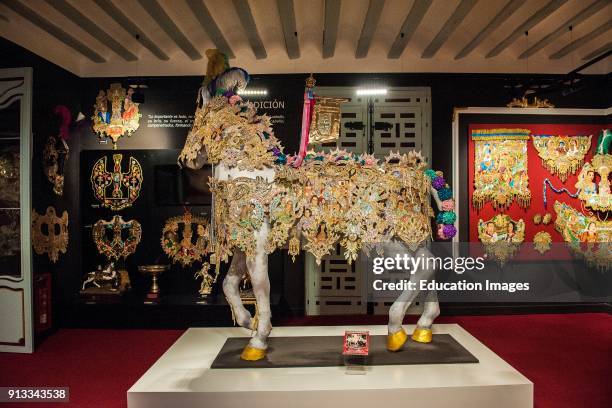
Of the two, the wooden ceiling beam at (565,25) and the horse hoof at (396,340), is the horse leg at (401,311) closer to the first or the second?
the horse hoof at (396,340)

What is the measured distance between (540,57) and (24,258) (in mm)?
6350

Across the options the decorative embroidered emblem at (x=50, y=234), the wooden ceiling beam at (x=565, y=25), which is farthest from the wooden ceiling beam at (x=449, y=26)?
the decorative embroidered emblem at (x=50, y=234)

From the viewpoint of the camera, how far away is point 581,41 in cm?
500

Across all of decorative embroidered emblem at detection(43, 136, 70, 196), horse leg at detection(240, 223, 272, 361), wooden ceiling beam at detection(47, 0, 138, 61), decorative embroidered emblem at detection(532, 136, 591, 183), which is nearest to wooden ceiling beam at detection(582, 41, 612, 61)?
decorative embroidered emblem at detection(532, 136, 591, 183)

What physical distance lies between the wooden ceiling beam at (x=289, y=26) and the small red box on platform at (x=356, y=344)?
3.00 meters

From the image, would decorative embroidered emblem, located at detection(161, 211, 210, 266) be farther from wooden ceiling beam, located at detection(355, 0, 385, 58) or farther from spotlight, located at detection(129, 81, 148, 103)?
wooden ceiling beam, located at detection(355, 0, 385, 58)

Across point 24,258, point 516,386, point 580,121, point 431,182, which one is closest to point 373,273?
point 431,182

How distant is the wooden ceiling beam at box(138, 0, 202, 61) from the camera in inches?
164

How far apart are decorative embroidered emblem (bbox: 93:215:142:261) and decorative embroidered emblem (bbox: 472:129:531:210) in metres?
4.34

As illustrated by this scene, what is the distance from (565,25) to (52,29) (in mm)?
5284

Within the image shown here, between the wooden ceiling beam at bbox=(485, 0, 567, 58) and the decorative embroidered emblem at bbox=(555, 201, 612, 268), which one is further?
the decorative embroidered emblem at bbox=(555, 201, 612, 268)

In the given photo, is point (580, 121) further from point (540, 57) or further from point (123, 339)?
point (123, 339)

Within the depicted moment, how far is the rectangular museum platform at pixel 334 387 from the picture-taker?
283 cm

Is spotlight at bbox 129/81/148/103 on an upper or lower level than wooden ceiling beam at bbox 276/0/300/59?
lower
